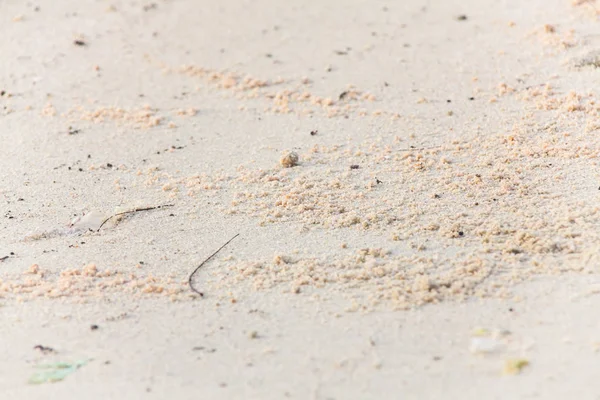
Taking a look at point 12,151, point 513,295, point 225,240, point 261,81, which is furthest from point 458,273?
point 12,151

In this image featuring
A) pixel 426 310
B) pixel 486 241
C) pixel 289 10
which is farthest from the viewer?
pixel 289 10

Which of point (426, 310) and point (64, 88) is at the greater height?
point (64, 88)

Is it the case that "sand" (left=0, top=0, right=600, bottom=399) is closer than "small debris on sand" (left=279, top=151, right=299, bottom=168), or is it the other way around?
"sand" (left=0, top=0, right=600, bottom=399)

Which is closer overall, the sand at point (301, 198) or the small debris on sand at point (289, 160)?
the sand at point (301, 198)

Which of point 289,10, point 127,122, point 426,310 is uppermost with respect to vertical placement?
point 289,10

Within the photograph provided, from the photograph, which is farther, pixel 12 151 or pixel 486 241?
pixel 12 151

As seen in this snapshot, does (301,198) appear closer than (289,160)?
Yes

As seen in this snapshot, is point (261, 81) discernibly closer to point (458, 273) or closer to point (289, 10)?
point (289, 10)

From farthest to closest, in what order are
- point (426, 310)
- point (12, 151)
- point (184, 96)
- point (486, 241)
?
point (184, 96) → point (12, 151) → point (486, 241) → point (426, 310)
